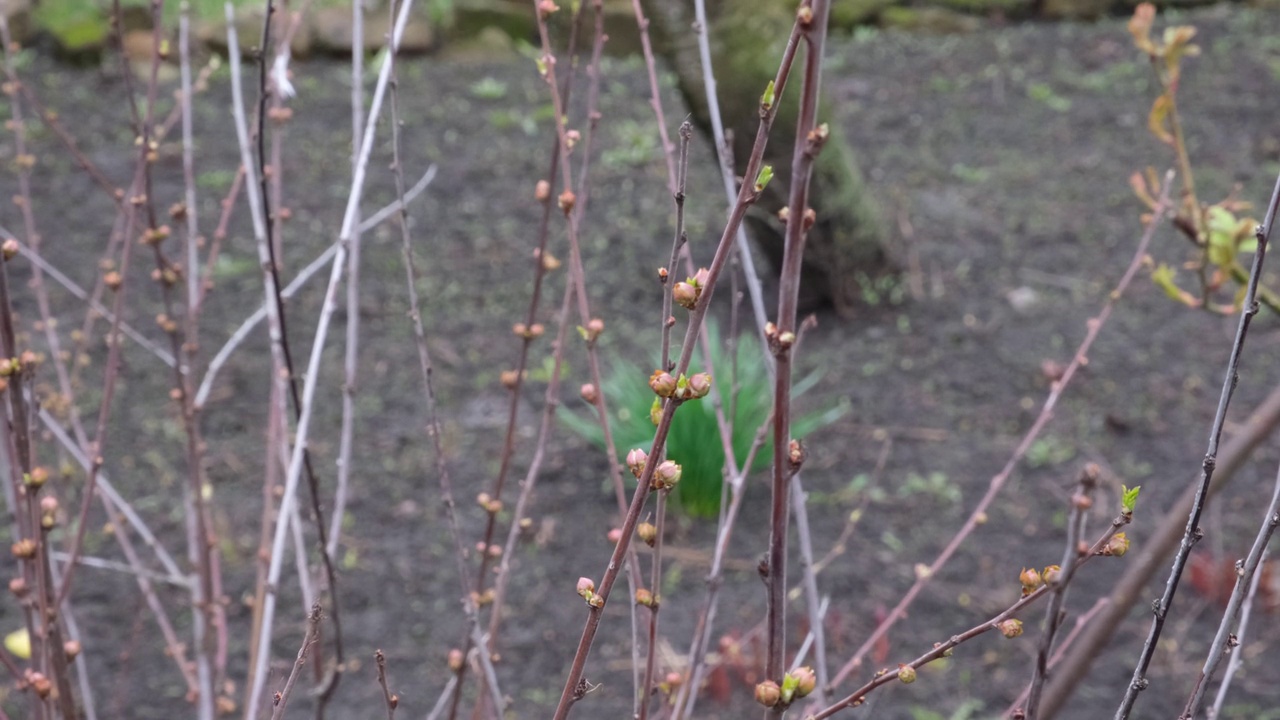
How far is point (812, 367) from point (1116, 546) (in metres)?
2.80

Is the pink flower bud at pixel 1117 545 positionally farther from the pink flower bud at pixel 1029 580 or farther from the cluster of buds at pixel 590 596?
the cluster of buds at pixel 590 596

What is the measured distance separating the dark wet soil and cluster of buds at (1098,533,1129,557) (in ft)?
5.25

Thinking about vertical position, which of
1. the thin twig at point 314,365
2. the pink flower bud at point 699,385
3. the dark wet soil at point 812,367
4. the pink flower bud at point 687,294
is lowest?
the dark wet soil at point 812,367

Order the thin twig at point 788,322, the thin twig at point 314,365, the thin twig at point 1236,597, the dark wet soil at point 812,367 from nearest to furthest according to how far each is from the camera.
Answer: the thin twig at point 788,322 < the thin twig at point 1236,597 < the thin twig at point 314,365 < the dark wet soil at point 812,367

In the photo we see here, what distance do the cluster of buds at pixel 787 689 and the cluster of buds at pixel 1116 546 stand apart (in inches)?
8.6

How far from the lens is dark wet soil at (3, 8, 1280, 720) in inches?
99.2

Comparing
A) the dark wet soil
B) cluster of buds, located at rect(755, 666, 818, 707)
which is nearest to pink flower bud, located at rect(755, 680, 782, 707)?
cluster of buds, located at rect(755, 666, 818, 707)

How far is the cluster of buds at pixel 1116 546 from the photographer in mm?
724

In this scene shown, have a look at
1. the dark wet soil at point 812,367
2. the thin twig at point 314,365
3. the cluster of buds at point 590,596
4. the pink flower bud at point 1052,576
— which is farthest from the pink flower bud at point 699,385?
the dark wet soil at point 812,367

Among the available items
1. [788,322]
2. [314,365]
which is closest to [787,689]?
[788,322]

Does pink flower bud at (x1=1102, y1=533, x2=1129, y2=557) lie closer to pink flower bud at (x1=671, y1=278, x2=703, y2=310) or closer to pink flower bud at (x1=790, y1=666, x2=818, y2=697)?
pink flower bud at (x1=790, y1=666, x2=818, y2=697)

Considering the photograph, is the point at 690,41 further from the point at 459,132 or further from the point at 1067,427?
the point at 459,132

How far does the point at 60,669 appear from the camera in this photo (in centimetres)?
118

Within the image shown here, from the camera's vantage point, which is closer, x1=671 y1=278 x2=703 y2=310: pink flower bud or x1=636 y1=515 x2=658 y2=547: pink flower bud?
x1=671 y1=278 x2=703 y2=310: pink flower bud
